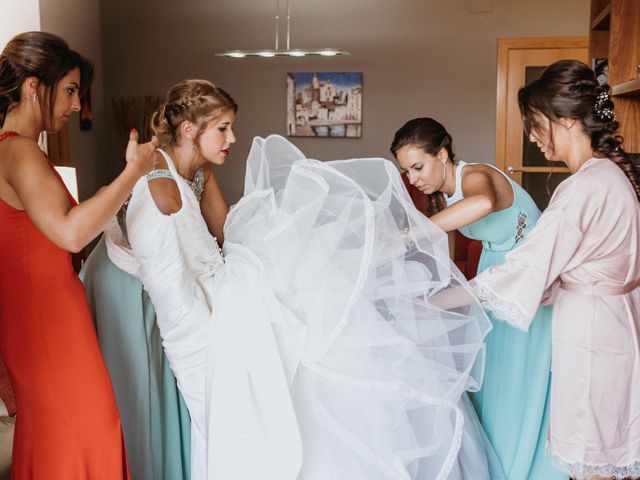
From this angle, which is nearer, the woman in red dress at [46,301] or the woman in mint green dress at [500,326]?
the woman in red dress at [46,301]

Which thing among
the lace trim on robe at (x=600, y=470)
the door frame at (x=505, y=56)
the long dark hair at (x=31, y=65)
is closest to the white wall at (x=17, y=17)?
the long dark hair at (x=31, y=65)

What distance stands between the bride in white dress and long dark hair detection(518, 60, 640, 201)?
0.48 metres

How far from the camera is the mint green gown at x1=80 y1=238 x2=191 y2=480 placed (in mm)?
2000

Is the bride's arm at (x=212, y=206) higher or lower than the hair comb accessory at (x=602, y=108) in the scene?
lower

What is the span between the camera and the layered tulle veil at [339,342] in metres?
1.67

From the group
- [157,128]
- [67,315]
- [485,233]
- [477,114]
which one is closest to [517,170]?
[477,114]

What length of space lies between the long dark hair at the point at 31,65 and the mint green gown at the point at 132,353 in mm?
511

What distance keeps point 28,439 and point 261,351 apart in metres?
0.64

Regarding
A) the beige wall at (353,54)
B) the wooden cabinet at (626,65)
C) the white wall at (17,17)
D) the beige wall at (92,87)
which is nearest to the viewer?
the wooden cabinet at (626,65)

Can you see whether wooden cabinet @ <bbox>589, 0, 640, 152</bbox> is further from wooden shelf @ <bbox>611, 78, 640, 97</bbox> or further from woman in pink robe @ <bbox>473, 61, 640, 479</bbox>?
woman in pink robe @ <bbox>473, 61, 640, 479</bbox>

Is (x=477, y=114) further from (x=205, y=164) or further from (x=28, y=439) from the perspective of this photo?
(x=28, y=439)

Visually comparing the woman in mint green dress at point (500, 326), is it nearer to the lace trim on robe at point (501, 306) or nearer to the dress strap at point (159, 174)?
the lace trim on robe at point (501, 306)

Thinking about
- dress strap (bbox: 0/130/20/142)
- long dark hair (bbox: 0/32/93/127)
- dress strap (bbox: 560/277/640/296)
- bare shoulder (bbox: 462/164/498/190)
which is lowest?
dress strap (bbox: 560/277/640/296)

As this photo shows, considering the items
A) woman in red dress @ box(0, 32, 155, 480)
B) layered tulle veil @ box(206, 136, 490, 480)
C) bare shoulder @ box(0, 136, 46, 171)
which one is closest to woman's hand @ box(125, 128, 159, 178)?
woman in red dress @ box(0, 32, 155, 480)
